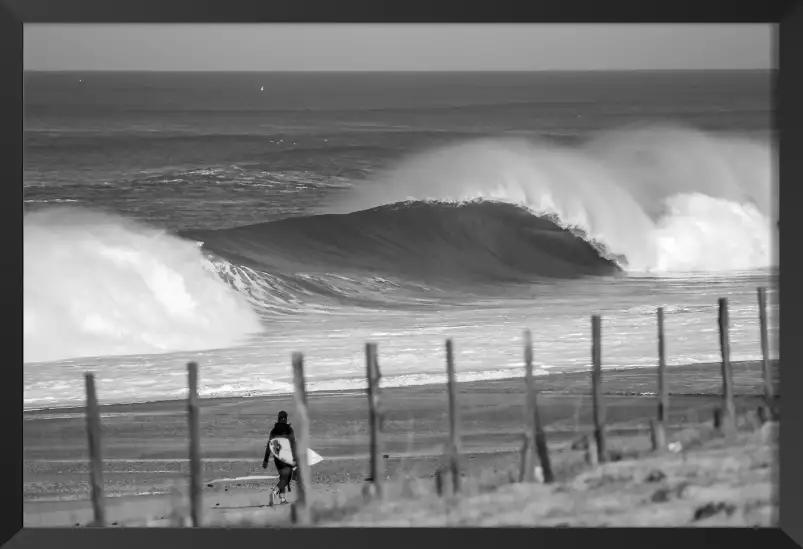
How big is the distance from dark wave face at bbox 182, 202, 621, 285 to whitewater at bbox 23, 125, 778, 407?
1cm

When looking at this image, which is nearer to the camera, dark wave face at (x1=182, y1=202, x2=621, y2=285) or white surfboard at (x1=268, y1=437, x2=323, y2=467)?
white surfboard at (x1=268, y1=437, x2=323, y2=467)

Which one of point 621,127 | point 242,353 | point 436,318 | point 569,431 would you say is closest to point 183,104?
point 242,353

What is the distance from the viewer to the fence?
431 centimetres

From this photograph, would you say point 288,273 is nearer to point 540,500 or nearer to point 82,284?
point 82,284

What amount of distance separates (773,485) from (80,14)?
3671mm

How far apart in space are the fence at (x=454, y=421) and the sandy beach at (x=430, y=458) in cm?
5

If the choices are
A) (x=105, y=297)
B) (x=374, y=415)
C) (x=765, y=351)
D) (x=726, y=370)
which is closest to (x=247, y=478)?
(x=374, y=415)

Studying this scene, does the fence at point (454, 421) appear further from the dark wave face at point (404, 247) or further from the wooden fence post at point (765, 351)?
the dark wave face at point (404, 247)

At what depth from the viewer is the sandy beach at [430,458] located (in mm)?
4219

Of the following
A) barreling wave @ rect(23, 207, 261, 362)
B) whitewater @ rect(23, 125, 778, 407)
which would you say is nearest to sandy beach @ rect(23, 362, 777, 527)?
whitewater @ rect(23, 125, 778, 407)

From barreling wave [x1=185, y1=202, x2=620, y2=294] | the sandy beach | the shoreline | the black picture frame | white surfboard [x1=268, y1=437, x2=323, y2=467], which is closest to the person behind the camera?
the black picture frame

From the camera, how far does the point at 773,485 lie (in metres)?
4.16

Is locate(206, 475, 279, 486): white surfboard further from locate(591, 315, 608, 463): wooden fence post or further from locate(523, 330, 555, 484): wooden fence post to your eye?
locate(591, 315, 608, 463): wooden fence post

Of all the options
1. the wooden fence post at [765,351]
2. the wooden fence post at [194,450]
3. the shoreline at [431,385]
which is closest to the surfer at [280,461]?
the shoreline at [431,385]
